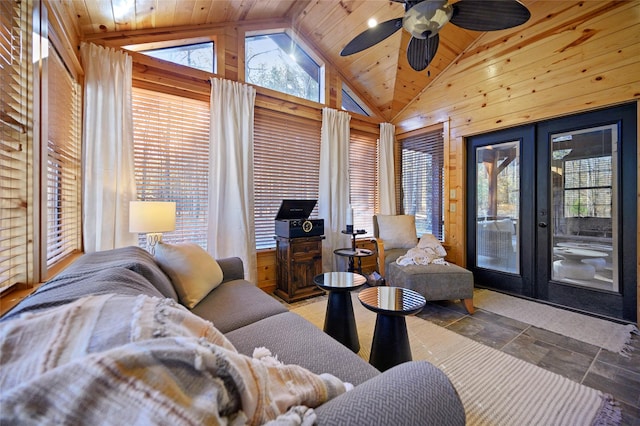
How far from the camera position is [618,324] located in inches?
93.4

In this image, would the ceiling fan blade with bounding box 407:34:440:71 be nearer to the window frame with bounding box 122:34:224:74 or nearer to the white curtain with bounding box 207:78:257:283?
the white curtain with bounding box 207:78:257:283

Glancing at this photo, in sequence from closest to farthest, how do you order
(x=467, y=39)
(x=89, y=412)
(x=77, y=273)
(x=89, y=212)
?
(x=89, y=412) < (x=77, y=273) < (x=89, y=212) < (x=467, y=39)

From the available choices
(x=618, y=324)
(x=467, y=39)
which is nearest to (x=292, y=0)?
(x=467, y=39)

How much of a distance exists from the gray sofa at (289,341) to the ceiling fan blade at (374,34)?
2.11 metres

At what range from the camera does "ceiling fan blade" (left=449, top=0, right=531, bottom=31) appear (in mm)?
1564

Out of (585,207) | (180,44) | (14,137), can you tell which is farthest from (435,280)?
(180,44)

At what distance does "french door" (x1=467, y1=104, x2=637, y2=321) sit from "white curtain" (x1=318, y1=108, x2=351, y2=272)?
1.74 metres

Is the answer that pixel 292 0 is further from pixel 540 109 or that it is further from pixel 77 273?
pixel 77 273

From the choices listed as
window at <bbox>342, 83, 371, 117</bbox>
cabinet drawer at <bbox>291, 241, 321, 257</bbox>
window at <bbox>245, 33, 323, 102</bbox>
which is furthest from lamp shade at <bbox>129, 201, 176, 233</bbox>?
window at <bbox>342, 83, 371, 117</bbox>

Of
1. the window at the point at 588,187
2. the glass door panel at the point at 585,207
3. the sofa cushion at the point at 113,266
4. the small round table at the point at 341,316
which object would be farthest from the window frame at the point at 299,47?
the window at the point at 588,187

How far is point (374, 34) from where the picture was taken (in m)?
2.06

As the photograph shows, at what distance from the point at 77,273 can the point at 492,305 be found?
11.3 ft

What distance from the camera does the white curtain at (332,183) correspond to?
3.69 m

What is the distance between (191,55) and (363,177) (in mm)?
2804
